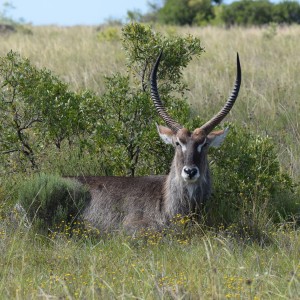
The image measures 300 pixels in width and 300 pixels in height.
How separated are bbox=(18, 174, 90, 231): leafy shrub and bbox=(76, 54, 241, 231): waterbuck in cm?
13

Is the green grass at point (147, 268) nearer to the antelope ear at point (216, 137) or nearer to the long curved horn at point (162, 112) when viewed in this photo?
the antelope ear at point (216, 137)

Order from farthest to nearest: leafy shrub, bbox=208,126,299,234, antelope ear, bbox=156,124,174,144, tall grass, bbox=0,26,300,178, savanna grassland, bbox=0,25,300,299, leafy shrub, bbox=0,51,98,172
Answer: tall grass, bbox=0,26,300,178 → leafy shrub, bbox=0,51,98,172 → leafy shrub, bbox=208,126,299,234 → antelope ear, bbox=156,124,174,144 → savanna grassland, bbox=0,25,300,299

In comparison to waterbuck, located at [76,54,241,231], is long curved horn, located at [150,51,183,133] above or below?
above

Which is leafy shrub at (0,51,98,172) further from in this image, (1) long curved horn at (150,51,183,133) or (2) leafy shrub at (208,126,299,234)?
(2) leafy shrub at (208,126,299,234)

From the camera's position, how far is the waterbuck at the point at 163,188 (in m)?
6.92

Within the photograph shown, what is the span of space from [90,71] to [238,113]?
3447 mm

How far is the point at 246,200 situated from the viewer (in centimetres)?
736

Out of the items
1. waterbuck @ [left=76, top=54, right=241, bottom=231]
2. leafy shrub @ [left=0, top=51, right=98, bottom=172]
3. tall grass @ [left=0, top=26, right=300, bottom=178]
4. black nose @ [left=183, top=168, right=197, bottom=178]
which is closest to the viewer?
black nose @ [left=183, top=168, right=197, bottom=178]

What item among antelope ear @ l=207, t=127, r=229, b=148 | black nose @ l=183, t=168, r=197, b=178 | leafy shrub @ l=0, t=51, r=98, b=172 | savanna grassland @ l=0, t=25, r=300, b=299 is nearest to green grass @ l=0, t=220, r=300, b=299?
savanna grassland @ l=0, t=25, r=300, b=299

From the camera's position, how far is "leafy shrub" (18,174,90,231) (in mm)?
7289

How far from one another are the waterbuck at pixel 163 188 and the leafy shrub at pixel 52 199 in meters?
0.13

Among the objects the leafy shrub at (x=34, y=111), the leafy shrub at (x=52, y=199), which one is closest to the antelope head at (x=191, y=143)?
the leafy shrub at (x=52, y=199)

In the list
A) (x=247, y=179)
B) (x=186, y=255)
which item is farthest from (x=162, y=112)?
(x=186, y=255)

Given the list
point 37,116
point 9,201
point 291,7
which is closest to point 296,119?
point 37,116
